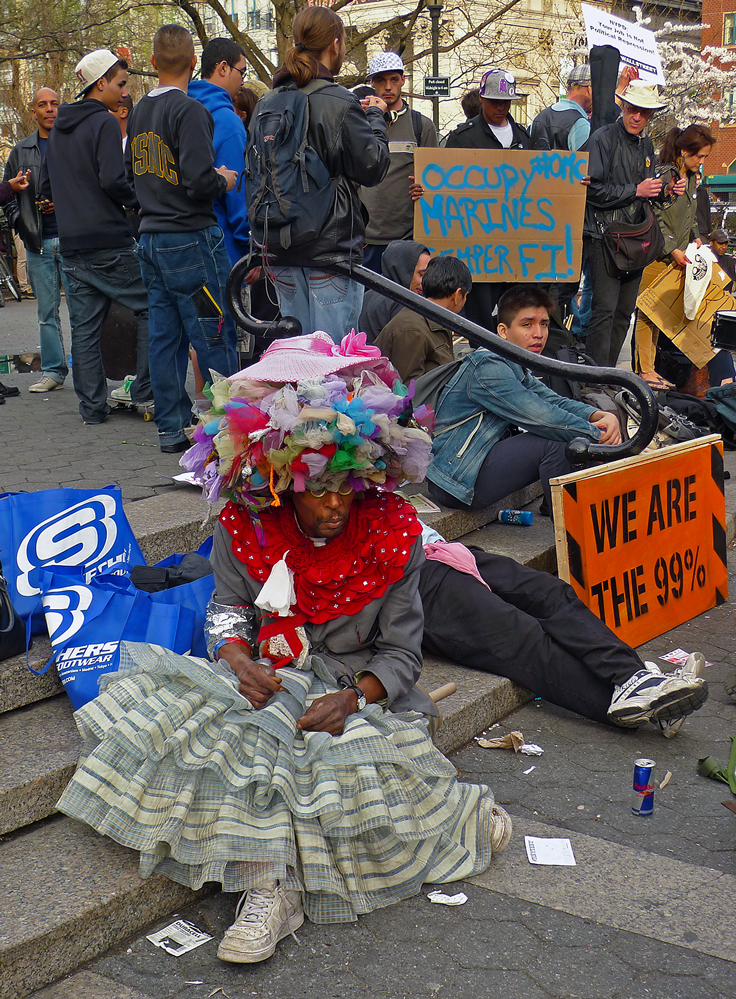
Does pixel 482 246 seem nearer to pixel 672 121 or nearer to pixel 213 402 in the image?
pixel 213 402

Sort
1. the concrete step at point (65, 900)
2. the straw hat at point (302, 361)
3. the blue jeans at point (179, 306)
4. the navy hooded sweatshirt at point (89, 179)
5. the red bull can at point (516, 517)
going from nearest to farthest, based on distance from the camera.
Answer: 1. the concrete step at point (65, 900)
2. the straw hat at point (302, 361)
3. the red bull can at point (516, 517)
4. the blue jeans at point (179, 306)
5. the navy hooded sweatshirt at point (89, 179)

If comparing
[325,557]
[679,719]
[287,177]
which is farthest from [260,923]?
[287,177]

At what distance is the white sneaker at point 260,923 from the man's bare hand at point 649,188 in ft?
18.4

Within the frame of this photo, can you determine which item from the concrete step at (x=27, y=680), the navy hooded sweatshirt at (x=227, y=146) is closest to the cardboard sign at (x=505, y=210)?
the navy hooded sweatshirt at (x=227, y=146)

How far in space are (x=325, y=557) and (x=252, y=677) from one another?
40 centimetres

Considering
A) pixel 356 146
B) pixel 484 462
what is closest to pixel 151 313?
pixel 356 146

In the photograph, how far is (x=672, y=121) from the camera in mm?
28469

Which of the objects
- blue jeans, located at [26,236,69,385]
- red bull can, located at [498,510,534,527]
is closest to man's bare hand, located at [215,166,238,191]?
red bull can, located at [498,510,534,527]

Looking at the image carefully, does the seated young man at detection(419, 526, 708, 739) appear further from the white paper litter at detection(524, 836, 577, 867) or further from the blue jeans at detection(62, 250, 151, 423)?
the blue jeans at detection(62, 250, 151, 423)

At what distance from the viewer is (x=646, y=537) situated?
4262 mm

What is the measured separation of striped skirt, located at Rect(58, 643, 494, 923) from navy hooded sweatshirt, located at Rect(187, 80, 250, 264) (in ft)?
11.5

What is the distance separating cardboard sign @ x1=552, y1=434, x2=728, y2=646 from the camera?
12.9 ft

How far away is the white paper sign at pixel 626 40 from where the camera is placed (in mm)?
6473

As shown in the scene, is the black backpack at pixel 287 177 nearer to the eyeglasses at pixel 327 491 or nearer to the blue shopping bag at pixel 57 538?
the blue shopping bag at pixel 57 538
